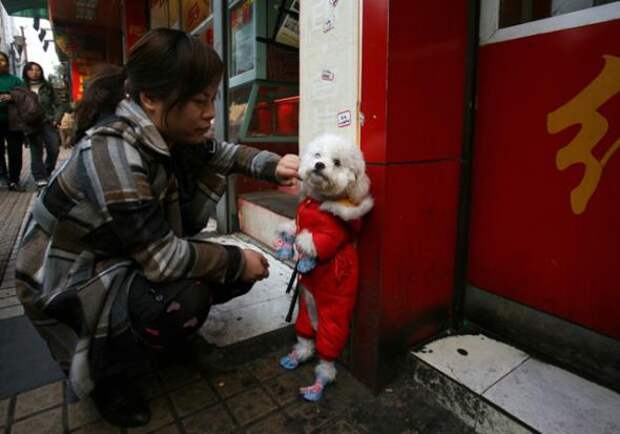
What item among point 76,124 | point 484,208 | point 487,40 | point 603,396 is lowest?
point 603,396

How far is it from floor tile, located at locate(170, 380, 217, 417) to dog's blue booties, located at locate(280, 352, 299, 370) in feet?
1.18

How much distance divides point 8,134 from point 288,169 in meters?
6.03

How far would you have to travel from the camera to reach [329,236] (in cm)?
163

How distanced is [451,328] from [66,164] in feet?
A: 6.33

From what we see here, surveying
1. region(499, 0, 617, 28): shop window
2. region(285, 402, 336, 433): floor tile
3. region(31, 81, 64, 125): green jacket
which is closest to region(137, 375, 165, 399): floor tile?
region(285, 402, 336, 433): floor tile

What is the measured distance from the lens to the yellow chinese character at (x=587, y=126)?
1528 millimetres

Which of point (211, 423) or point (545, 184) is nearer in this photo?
point (211, 423)

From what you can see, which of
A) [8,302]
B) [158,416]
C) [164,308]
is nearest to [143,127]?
[164,308]

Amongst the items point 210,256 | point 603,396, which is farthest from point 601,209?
point 210,256

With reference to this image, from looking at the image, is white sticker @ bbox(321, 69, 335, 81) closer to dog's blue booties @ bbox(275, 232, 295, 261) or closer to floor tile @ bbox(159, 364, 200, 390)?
dog's blue booties @ bbox(275, 232, 295, 261)

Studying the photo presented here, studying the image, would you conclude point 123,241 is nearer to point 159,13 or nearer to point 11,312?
point 11,312

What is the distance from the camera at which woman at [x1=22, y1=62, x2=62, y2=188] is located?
19.5 feet

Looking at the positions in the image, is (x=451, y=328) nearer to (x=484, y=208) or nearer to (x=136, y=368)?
(x=484, y=208)

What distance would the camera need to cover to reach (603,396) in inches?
60.3
